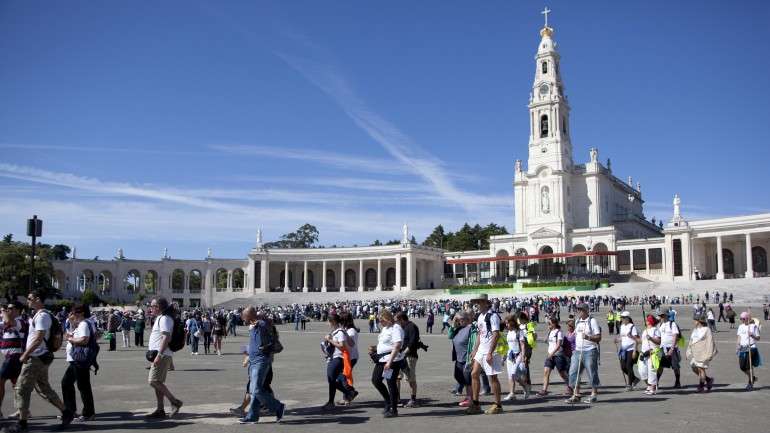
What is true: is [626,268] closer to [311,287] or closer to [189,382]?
[311,287]

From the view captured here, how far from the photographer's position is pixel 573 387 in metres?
11.6

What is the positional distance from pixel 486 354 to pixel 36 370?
632cm

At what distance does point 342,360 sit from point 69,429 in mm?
4102

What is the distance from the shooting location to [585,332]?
38.1 ft

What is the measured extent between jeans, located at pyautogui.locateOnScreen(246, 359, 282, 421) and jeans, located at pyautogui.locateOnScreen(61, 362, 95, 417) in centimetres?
243

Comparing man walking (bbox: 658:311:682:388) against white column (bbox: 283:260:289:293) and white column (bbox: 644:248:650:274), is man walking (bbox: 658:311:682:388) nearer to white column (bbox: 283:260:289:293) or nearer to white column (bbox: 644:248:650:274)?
white column (bbox: 644:248:650:274)

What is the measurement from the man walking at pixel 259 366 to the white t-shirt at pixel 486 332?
3.04 metres

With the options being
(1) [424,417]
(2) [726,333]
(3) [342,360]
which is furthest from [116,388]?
(2) [726,333]

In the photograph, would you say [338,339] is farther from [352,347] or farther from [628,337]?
[628,337]

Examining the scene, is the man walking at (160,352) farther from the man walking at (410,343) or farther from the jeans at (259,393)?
the man walking at (410,343)

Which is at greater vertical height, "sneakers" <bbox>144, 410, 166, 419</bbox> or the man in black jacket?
the man in black jacket

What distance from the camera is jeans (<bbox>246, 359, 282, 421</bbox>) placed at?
9.57 meters

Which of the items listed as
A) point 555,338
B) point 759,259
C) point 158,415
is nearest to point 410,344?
point 555,338

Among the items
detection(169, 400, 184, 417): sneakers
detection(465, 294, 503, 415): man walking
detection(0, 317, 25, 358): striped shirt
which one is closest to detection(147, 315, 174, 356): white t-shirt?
detection(169, 400, 184, 417): sneakers
